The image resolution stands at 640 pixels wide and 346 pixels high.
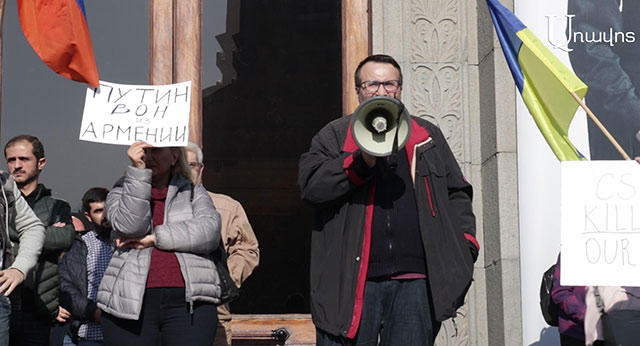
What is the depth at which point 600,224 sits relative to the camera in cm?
629

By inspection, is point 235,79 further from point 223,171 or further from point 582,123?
point 582,123

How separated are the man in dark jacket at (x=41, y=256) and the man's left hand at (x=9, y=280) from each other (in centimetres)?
76

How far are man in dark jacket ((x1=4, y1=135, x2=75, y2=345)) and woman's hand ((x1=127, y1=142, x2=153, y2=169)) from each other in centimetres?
114

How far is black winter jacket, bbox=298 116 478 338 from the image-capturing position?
19.1 feet

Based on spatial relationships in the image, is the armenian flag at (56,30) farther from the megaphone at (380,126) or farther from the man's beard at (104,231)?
the megaphone at (380,126)

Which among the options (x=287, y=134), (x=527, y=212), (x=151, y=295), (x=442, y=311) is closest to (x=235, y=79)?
(x=287, y=134)

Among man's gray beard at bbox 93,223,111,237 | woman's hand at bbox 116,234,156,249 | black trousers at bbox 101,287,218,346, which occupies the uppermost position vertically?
man's gray beard at bbox 93,223,111,237

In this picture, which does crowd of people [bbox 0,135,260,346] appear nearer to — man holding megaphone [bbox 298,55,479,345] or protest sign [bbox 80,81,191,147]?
protest sign [bbox 80,81,191,147]

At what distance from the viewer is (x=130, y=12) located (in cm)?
929

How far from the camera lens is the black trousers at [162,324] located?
6.36 m

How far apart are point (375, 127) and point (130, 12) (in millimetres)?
4030

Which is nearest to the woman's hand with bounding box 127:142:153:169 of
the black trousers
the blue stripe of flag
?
the black trousers

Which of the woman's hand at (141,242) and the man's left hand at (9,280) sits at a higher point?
the woman's hand at (141,242)

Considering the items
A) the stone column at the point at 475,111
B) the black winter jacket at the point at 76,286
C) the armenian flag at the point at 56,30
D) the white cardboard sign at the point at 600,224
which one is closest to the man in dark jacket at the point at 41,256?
the black winter jacket at the point at 76,286
